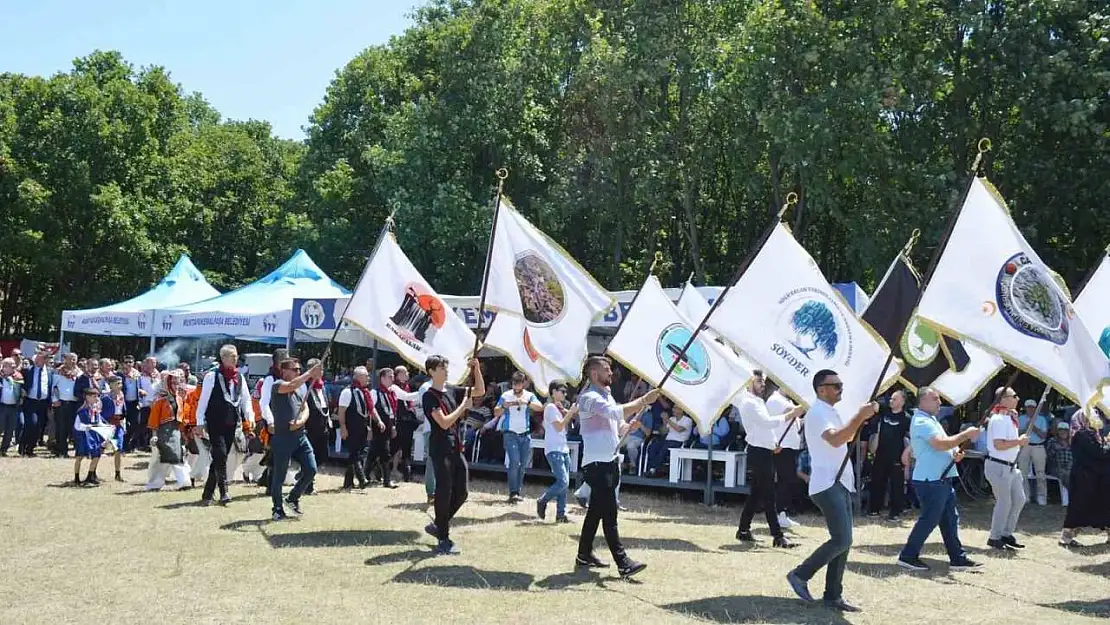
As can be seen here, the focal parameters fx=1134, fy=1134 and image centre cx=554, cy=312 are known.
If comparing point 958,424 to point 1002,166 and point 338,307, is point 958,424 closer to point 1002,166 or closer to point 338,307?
point 1002,166

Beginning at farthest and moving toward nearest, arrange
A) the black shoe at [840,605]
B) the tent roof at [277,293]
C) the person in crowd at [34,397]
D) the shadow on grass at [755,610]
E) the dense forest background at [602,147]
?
the tent roof at [277,293] → the dense forest background at [602,147] → the person in crowd at [34,397] → the black shoe at [840,605] → the shadow on grass at [755,610]

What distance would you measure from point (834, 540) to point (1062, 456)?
10726 mm

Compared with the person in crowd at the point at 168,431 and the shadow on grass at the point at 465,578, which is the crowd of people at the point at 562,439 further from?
the shadow on grass at the point at 465,578

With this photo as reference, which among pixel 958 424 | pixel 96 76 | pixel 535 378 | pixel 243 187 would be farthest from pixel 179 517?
pixel 243 187

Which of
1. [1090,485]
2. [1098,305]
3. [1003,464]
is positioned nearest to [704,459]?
[1003,464]

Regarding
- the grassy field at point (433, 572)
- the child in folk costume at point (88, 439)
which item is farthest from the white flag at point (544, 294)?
the child in folk costume at point (88, 439)

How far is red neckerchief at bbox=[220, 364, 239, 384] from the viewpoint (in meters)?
13.9

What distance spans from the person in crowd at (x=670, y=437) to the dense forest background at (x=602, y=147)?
26.9 feet

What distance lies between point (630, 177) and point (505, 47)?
7.00 m

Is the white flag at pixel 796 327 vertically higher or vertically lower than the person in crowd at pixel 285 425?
higher

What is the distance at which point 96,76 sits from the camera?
4766 centimetres

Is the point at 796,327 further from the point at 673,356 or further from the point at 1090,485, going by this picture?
the point at 1090,485

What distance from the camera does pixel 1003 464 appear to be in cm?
1244

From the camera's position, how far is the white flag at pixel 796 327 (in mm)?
10336
